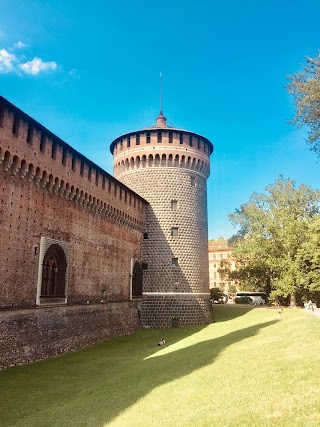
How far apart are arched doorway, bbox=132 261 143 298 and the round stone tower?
531mm

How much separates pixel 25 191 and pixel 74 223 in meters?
3.87

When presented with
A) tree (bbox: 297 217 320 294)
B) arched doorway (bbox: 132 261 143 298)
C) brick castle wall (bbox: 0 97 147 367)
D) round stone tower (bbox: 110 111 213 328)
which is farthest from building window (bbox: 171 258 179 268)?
tree (bbox: 297 217 320 294)

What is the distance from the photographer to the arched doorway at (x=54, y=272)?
16.3 metres

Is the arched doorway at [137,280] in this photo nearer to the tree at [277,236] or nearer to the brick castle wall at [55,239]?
the brick castle wall at [55,239]

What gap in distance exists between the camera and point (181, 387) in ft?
33.8

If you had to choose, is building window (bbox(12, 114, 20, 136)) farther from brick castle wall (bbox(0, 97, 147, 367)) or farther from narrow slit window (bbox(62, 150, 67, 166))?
narrow slit window (bbox(62, 150, 67, 166))

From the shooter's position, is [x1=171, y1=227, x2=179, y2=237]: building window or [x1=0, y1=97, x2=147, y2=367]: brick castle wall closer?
[x1=0, y1=97, x2=147, y2=367]: brick castle wall

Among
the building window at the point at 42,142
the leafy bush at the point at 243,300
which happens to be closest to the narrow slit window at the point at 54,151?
the building window at the point at 42,142

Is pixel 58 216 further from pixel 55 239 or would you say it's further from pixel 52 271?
pixel 52 271

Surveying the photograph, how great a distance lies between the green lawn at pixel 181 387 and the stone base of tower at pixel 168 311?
911cm

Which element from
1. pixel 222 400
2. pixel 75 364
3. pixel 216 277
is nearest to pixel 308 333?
pixel 222 400

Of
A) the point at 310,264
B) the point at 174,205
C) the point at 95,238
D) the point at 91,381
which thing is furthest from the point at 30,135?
the point at 310,264

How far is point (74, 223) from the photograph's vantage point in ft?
60.8

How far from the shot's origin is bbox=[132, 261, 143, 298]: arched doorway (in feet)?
83.1
